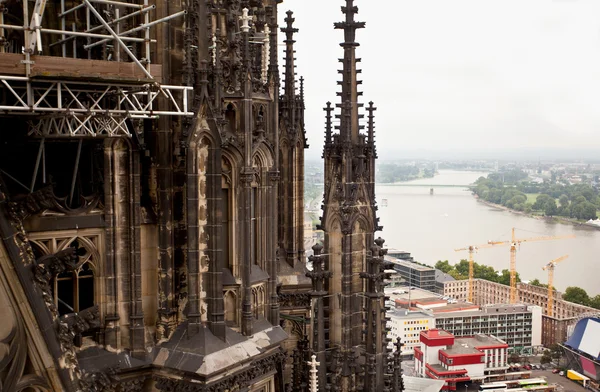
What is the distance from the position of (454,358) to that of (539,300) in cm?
4378

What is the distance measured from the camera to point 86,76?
31.6 feet

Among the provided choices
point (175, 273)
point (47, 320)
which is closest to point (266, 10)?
point (175, 273)

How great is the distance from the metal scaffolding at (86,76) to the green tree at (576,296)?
125176mm

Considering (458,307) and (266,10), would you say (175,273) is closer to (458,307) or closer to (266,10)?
(266,10)

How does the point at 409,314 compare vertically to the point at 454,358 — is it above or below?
above

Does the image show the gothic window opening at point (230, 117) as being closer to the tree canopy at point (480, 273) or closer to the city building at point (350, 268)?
the city building at point (350, 268)

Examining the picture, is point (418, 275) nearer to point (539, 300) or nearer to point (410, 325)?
point (539, 300)

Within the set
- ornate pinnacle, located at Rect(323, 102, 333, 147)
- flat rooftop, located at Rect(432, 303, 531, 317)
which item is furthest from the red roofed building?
ornate pinnacle, located at Rect(323, 102, 333, 147)

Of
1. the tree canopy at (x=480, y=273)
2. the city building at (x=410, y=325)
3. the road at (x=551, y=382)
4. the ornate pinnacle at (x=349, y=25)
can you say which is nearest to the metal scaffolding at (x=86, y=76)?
the ornate pinnacle at (x=349, y=25)

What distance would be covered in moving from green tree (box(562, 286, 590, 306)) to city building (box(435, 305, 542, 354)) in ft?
31.6

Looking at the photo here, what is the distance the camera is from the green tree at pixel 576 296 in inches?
5006

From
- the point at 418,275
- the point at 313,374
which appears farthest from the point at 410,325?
the point at 313,374

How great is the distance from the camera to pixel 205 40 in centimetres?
1184

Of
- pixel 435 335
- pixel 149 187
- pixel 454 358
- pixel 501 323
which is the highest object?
pixel 149 187
